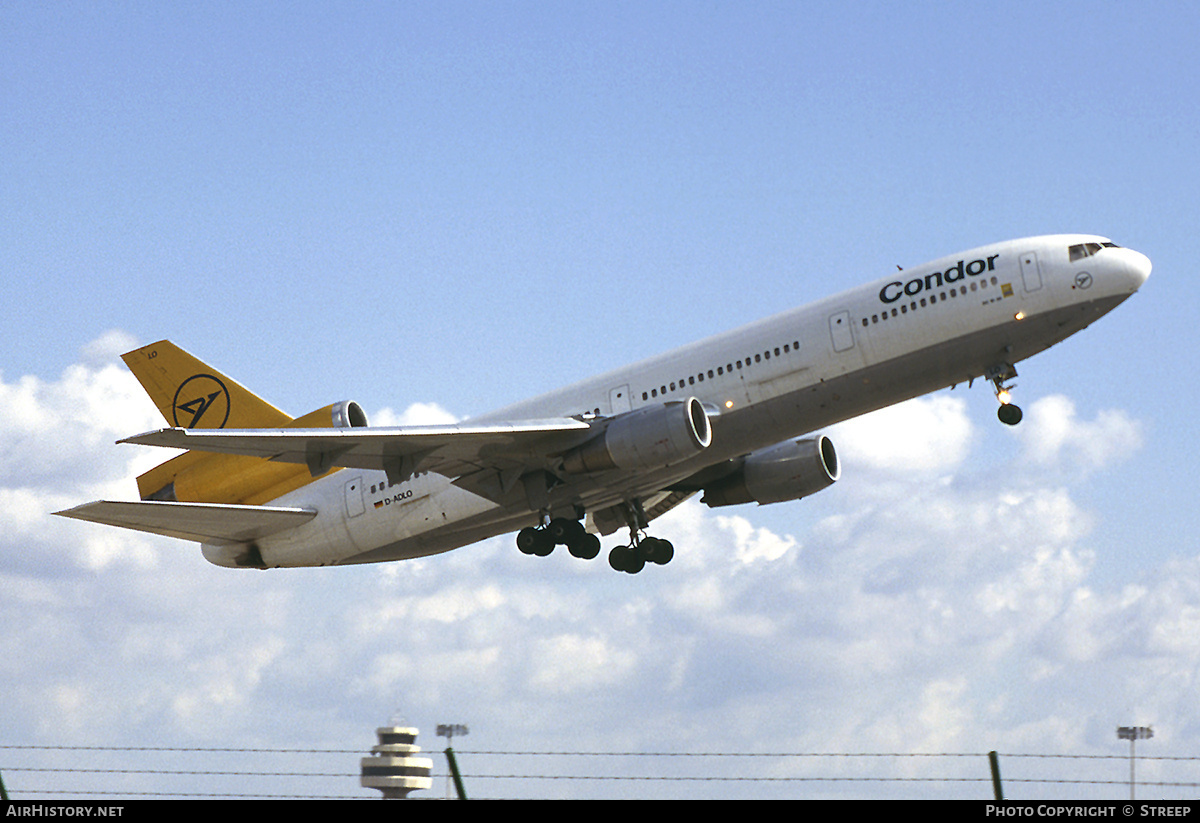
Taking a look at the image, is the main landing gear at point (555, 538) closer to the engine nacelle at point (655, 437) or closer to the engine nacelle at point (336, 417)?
the engine nacelle at point (655, 437)

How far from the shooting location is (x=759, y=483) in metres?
41.0

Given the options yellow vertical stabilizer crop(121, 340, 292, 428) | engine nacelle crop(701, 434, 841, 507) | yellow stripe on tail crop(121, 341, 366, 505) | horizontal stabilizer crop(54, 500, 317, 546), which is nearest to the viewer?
horizontal stabilizer crop(54, 500, 317, 546)

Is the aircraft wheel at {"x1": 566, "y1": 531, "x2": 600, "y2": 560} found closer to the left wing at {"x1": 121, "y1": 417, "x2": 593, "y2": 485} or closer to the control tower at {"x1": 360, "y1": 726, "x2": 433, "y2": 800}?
the left wing at {"x1": 121, "y1": 417, "x2": 593, "y2": 485}

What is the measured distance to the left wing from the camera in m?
30.6

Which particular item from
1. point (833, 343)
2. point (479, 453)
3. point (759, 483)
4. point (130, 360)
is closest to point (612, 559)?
point (759, 483)

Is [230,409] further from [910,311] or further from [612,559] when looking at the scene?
[910,311]

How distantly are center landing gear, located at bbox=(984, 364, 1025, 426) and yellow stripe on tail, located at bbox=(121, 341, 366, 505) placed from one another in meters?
17.8

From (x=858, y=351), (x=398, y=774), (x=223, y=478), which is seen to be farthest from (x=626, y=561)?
(x=398, y=774)

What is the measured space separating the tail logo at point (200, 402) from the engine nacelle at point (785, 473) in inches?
644

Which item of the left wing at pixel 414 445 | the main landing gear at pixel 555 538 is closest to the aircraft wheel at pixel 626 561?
the main landing gear at pixel 555 538

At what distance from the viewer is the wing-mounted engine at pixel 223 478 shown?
39031 mm

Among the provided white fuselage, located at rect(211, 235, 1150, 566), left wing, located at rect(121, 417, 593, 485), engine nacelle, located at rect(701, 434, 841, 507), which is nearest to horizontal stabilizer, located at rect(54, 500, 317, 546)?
left wing, located at rect(121, 417, 593, 485)

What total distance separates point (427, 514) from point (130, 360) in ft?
43.8

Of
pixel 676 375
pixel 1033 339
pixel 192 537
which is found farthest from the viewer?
pixel 192 537
